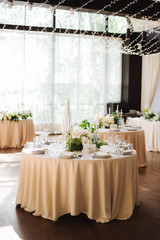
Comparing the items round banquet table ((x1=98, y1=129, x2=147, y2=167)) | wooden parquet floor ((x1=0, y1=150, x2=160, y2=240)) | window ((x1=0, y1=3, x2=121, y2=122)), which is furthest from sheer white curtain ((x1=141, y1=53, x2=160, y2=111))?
wooden parquet floor ((x1=0, y1=150, x2=160, y2=240))

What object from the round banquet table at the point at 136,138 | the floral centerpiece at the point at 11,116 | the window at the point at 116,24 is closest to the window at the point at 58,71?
the window at the point at 116,24

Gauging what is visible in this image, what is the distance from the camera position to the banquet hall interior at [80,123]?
3.81 m

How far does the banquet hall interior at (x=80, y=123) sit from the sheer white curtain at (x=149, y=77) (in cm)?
4

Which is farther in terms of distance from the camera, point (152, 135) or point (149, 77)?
point (149, 77)

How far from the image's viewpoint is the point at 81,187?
3855mm

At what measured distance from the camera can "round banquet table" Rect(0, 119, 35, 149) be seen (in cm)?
841

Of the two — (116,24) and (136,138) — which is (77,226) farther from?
(116,24)

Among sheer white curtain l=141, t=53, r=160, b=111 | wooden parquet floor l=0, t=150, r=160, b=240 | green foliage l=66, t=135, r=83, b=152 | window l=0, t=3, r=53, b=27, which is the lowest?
wooden parquet floor l=0, t=150, r=160, b=240

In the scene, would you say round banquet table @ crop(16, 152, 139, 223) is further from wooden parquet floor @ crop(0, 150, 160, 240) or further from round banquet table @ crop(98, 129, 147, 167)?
round banquet table @ crop(98, 129, 147, 167)

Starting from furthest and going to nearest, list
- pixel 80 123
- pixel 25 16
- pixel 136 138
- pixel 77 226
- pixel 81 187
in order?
pixel 25 16 < pixel 80 123 < pixel 136 138 < pixel 81 187 < pixel 77 226

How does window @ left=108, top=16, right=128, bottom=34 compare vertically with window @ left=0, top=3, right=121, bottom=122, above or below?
above

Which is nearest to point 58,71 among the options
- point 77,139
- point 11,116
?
point 11,116

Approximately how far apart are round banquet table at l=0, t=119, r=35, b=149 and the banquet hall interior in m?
0.03

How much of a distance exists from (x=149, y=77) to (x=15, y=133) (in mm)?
5904
